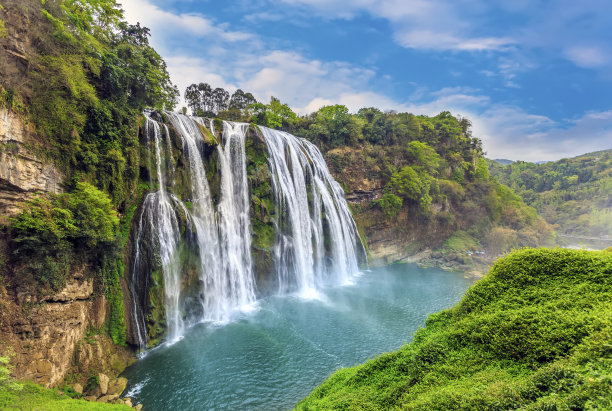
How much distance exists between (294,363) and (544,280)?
8.67m

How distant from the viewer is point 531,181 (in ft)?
209

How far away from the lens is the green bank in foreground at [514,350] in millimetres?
3408

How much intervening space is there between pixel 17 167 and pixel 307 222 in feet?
49.1

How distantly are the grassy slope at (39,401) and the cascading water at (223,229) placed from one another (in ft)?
12.7

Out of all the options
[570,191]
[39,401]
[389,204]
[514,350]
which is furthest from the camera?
[570,191]

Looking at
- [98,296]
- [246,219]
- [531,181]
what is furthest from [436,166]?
[531,181]

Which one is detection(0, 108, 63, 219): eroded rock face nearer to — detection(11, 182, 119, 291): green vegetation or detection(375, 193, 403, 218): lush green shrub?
detection(11, 182, 119, 291): green vegetation

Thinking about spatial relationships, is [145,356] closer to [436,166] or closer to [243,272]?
[243,272]

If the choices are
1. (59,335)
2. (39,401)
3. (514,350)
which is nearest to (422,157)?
(514,350)

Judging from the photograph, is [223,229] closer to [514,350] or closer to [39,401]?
[39,401]

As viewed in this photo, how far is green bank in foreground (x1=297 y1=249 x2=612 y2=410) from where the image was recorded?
3.41 meters

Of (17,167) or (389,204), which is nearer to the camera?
(17,167)

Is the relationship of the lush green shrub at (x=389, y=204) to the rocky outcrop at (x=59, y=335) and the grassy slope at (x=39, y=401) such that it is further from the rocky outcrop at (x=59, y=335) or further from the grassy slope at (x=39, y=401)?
the grassy slope at (x=39, y=401)

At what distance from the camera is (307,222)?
19.8 m
